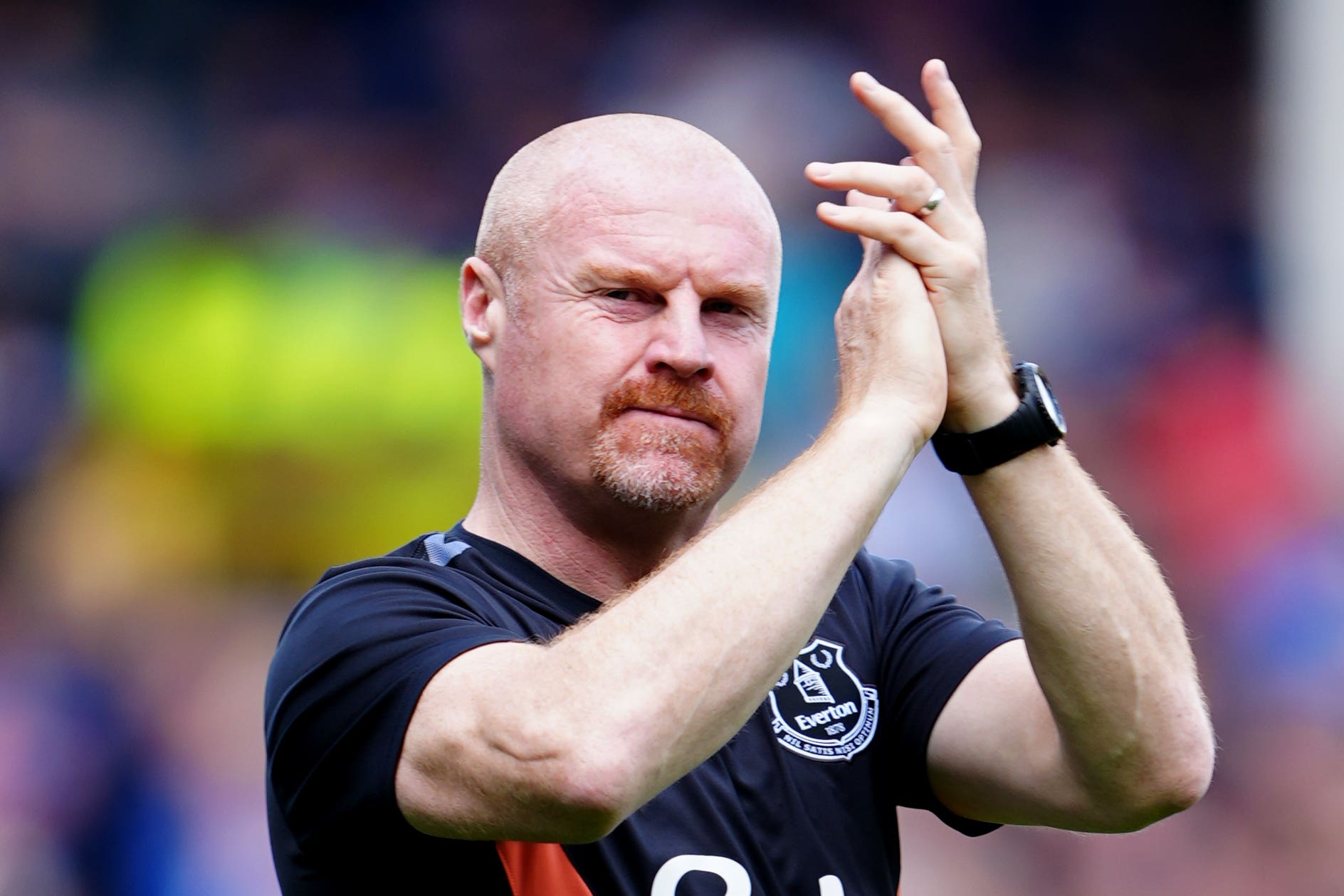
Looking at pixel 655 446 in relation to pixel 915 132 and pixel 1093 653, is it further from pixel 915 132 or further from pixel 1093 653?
pixel 1093 653

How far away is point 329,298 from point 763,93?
229cm

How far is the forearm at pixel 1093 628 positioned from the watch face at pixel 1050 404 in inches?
1.7

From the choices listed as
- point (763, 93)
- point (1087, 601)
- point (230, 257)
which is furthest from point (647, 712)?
point (763, 93)

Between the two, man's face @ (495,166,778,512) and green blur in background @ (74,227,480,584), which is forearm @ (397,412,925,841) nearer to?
man's face @ (495,166,778,512)

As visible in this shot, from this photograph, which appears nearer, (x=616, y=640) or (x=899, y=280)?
(x=616, y=640)

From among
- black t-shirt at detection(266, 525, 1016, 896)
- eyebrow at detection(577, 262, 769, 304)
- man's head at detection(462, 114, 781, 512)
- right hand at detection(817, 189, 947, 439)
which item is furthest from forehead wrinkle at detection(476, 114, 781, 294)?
black t-shirt at detection(266, 525, 1016, 896)

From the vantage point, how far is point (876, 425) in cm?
236

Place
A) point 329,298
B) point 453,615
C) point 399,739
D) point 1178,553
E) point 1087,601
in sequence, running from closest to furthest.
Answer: point 399,739 → point 453,615 → point 1087,601 → point 1178,553 → point 329,298

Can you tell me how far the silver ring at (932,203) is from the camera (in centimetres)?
261

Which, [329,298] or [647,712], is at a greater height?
[329,298]

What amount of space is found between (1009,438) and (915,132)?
1.75 ft

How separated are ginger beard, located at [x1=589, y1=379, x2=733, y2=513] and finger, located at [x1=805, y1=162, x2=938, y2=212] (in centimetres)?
41

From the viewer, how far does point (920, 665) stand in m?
2.86

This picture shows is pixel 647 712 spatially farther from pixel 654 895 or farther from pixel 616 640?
pixel 654 895
